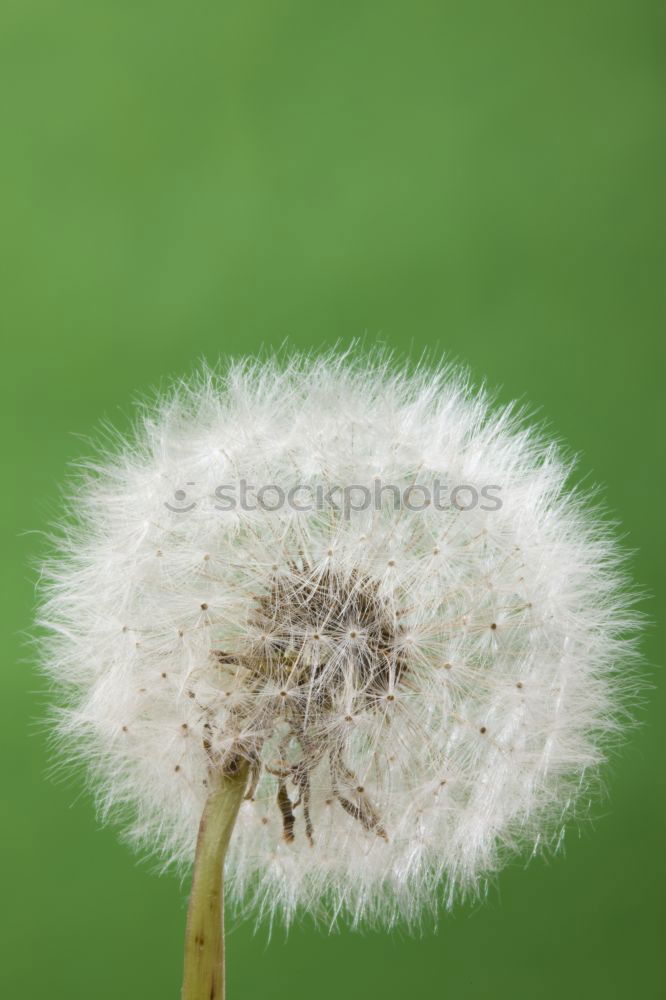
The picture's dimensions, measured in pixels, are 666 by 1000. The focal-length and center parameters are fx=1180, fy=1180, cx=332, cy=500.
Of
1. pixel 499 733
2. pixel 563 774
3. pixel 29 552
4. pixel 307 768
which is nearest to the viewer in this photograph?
pixel 307 768

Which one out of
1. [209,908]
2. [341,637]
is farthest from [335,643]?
[209,908]

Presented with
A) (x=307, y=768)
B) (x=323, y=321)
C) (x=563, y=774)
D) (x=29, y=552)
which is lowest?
(x=307, y=768)

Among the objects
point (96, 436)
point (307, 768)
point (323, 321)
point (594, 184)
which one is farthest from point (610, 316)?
point (307, 768)

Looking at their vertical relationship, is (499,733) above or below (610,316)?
below

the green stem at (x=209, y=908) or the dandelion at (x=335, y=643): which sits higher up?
the dandelion at (x=335, y=643)

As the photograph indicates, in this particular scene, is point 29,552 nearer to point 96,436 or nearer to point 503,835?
point 96,436
